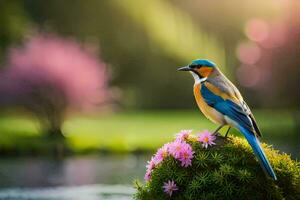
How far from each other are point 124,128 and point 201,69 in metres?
23.3

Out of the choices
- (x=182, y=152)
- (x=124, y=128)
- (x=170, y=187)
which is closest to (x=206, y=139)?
(x=182, y=152)

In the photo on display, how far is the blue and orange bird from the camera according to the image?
30.6 ft

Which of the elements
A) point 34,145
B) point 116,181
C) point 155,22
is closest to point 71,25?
point 155,22

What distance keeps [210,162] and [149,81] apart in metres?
32.5

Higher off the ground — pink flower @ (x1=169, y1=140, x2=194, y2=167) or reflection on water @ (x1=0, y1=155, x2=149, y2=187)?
reflection on water @ (x1=0, y1=155, x2=149, y2=187)

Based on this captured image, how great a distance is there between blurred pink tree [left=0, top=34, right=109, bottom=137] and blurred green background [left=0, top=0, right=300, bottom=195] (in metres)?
3.76

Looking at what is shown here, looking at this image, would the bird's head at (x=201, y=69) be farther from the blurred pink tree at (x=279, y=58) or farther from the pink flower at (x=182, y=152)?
the blurred pink tree at (x=279, y=58)

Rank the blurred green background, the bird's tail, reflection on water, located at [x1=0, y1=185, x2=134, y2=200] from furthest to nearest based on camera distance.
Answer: the blurred green background
reflection on water, located at [x1=0, y1=185, x2=134, y2=200]
the bird's tail

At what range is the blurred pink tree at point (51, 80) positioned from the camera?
26531 millimetres

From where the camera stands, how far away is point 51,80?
2655 cm

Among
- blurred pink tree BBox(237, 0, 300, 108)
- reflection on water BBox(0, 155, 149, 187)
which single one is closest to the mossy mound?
reflection on water BBox(0, 155, 149, 187)

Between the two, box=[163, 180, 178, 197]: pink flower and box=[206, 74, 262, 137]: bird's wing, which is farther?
box=[206, 74, 262, 137]: bird's wing

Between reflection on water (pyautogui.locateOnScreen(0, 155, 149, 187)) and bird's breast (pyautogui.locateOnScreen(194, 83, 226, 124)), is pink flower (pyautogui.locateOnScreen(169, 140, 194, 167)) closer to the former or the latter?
bird's breast (pyautogui.locateOnScreen(194, 83, 226, 124))

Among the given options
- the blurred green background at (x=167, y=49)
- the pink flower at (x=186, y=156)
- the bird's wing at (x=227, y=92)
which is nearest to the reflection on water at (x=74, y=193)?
the bird's wing at (x=227, y=92)
